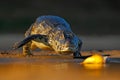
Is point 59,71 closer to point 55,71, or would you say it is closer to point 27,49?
point 55,71

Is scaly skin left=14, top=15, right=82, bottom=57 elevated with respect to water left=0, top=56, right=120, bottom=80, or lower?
elevated

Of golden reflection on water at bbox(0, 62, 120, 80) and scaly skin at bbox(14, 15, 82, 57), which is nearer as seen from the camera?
golden reflection on water at bbox(0, 62, 120, 80)

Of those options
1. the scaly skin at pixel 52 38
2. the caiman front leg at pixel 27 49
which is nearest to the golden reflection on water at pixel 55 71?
the scaly skin at pixel 52 38

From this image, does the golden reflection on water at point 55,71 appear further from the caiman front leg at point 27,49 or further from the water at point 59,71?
the caiman front leg at point 27,49

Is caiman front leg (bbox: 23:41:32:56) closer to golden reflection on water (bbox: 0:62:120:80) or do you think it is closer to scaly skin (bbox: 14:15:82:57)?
scaly skin (bbox: 14:15:82:57)

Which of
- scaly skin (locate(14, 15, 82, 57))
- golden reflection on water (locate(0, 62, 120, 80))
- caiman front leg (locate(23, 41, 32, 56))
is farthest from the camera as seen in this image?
caiman front leg (locate(23, 41, 32, 56))

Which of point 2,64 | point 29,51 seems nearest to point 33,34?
point 29,51

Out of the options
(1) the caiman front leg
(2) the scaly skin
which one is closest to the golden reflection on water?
(2) the scaly skin
